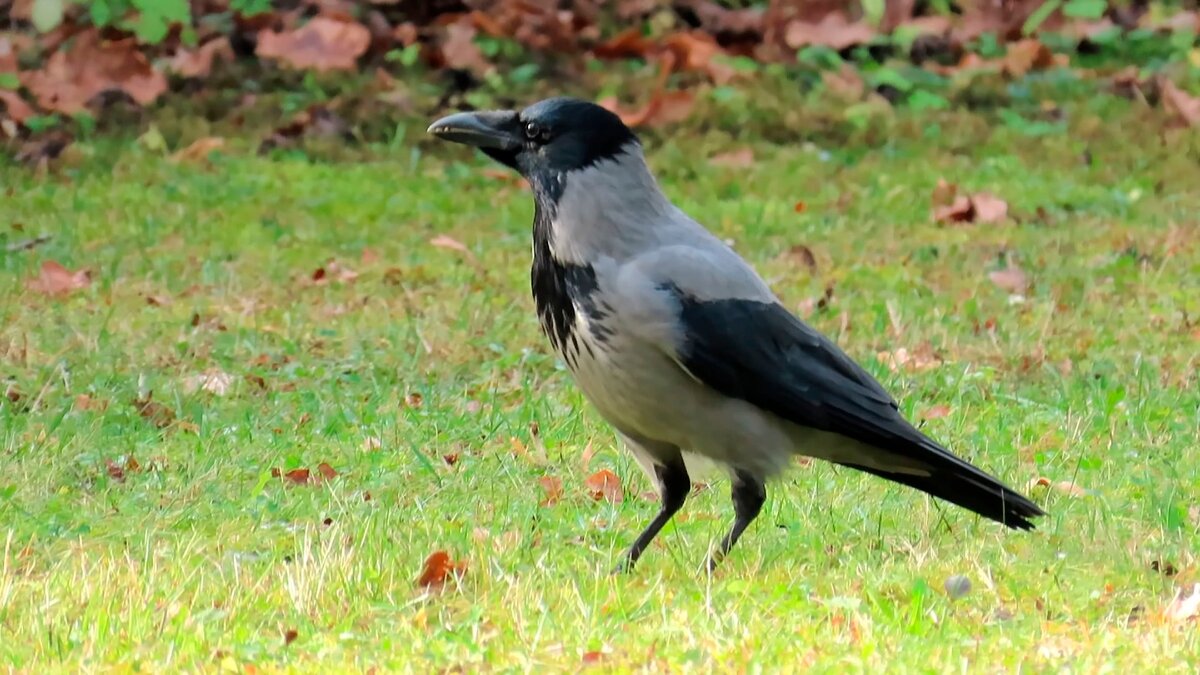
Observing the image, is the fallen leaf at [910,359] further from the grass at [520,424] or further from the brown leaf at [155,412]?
the brown leaf at [155,412]

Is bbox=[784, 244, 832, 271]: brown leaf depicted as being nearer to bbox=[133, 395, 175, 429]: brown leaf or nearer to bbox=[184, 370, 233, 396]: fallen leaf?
bbox=[184, 370, 233, 396]: fallen leaf

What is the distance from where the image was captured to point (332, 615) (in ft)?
13.9

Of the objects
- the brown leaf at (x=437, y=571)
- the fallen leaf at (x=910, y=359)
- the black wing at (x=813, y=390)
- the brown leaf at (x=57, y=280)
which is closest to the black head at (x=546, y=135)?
the black wing at (x=813, y=390)

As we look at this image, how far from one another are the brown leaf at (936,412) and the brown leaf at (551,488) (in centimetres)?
156

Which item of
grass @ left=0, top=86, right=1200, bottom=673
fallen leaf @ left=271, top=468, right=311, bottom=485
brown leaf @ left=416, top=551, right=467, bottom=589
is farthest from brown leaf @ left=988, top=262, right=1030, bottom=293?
brown leaf @ left=416, top=551, right=467, bottom=589

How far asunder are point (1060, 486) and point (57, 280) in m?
4.67

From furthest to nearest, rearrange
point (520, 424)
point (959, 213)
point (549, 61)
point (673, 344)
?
1. point (549, 61)
2. point (959, 213)
3. point (520, 424)
4. point (673, 344)

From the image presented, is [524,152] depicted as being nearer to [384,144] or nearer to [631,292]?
[631,292]

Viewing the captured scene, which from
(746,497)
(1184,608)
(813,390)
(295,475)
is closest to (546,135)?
(813,390)

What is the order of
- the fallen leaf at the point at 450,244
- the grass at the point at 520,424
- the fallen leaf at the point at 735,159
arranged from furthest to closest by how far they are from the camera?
1. the fallen leaf at the point at 735,159
2. the fallen leaf at the point at 450,244
3. the grass at the point at 520,424

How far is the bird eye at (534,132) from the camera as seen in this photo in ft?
17.1

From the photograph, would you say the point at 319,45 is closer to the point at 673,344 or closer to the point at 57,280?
the point at 57,280

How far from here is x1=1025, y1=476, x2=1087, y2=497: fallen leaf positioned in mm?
5660

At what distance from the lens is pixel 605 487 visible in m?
5.82
